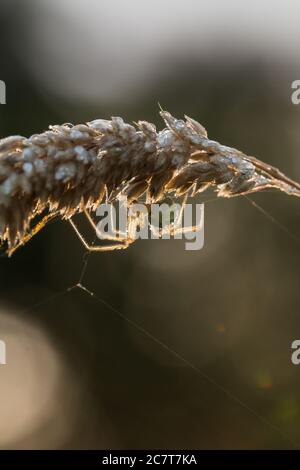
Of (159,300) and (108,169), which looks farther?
(159,300)

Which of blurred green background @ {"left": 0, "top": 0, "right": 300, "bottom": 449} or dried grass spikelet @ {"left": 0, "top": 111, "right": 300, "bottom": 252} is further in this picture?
blurred green background @ {"left": 0, "top": 0, "right": 300, "bottom": 449}

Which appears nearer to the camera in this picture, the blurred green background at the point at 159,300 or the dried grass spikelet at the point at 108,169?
the dried grass spikelet at the point at 108,169

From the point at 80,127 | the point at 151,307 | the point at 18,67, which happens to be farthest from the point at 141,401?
the point at 18,67

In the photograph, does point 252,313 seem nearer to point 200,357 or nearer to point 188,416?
point 200,357
